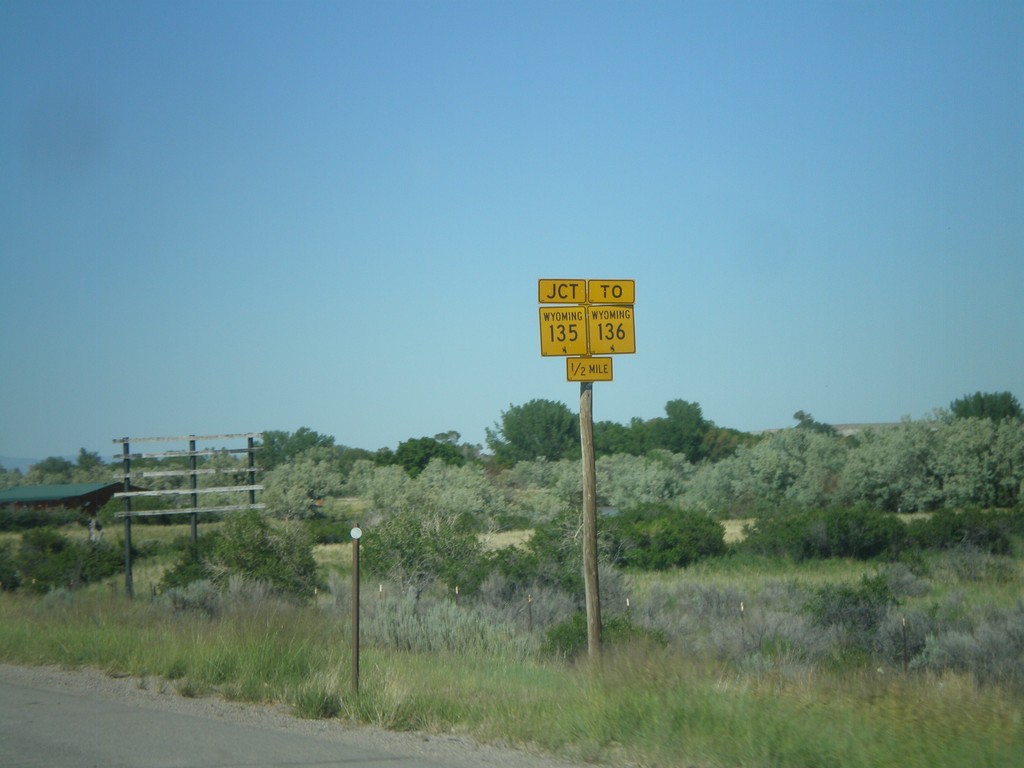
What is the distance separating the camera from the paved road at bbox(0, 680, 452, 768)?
793 cm

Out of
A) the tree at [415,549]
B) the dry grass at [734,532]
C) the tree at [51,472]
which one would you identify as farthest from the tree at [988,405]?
the tree at [51,472]

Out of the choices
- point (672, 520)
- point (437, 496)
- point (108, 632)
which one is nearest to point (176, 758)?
point (108, 632)

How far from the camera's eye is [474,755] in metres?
8.27

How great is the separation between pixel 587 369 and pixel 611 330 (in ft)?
2.04

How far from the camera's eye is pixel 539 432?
10894 cm

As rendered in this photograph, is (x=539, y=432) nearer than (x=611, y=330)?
No

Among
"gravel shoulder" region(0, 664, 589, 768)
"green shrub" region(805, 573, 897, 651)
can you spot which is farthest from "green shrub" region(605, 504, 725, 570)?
"gravel shoulder" region(0, 664, 589, 768)

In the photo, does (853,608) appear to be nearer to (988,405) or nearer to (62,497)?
(62,497)

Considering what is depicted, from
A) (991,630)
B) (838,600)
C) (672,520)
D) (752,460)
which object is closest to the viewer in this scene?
(991,630)


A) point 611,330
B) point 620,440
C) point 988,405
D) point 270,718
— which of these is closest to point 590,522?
point 611,330

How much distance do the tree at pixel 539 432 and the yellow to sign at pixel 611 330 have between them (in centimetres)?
9385

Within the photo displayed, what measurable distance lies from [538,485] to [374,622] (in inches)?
2491

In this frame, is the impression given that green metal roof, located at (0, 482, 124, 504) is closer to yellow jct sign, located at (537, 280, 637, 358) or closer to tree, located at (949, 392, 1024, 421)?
yellow jct sign, located at (537, 280, 637, 358)

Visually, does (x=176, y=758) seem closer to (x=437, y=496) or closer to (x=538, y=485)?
(x=437, y=496)
